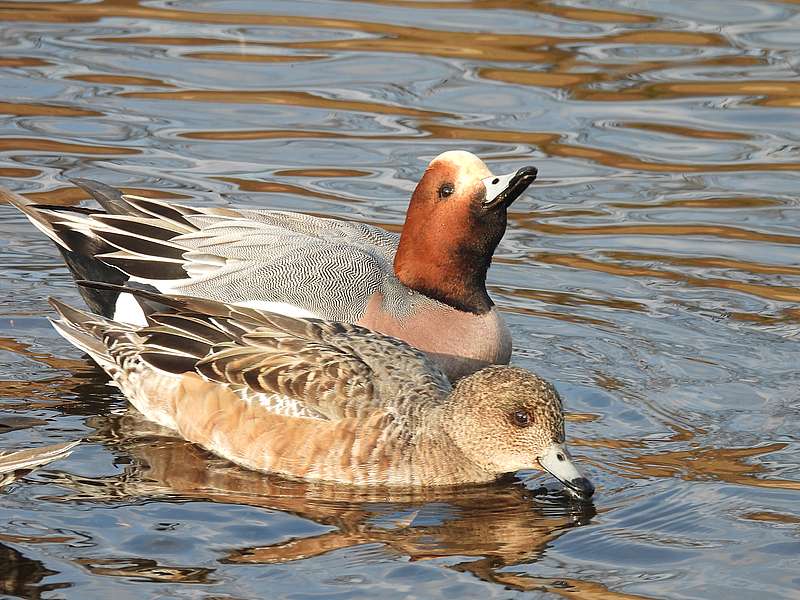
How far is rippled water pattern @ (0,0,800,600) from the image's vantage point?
602 cm

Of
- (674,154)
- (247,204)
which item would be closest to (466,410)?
(247,204)

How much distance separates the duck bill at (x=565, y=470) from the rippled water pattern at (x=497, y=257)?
0.10m

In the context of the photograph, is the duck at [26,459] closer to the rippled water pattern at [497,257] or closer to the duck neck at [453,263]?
the rippled water pattern at [497,257]

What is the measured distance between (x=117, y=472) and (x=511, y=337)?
91.9 inches

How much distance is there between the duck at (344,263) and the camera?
307 inches

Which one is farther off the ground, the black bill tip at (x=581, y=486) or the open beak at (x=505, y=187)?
the open beak at (x=505, y=187)

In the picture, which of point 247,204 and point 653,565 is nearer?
→ point 653,565

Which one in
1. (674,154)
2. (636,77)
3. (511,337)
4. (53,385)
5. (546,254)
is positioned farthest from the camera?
(636,77)

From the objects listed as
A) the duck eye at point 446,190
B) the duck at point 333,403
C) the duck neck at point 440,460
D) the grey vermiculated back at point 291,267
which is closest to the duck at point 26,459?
the duck at point 333,403

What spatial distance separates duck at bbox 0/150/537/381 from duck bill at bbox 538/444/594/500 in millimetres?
1304

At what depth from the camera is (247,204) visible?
10289mm

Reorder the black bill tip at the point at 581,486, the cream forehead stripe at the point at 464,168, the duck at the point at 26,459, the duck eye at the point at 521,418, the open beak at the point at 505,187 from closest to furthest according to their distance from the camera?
the duck at the point at 26,459 < the black bill tip at the point at 581,486 < the duck eye at the point at 521,418 < the open beak at the point at 505,187 < the cream forehead stripe at the point at 464,168

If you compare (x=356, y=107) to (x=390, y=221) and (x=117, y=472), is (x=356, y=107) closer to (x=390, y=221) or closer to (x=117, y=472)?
(x=390, y=221)

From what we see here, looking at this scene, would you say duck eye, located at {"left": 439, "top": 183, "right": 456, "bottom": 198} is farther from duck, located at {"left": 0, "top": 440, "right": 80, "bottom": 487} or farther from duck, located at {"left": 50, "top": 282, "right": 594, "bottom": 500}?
duck, located at {"left": 0, "top": 440, "right": 80, "bottom": 487}
